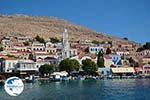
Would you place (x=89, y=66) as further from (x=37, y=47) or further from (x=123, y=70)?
(x=37, y=47)

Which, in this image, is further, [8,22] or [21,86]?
[8,22]

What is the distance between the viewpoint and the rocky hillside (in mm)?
126812

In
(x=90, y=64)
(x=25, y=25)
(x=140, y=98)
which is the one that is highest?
(x=25, y=25)

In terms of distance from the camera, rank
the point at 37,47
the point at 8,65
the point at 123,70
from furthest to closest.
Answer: the point at 37,47 < the point at 123,70 < the point at 8,65

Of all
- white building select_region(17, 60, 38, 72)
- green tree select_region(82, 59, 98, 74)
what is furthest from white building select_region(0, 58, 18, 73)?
green tree select_region(82, 59, 98, 74)

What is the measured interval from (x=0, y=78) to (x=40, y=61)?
13512mm

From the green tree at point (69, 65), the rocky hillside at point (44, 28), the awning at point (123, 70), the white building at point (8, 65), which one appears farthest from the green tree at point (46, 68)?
the rocky hillside at point (44, 28)

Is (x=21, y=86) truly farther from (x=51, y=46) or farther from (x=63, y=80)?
(x=51, y=46)

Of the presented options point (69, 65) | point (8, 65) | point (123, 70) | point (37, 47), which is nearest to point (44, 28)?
point (37, 47)

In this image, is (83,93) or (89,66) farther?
(89,66)

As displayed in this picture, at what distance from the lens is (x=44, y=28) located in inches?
5536

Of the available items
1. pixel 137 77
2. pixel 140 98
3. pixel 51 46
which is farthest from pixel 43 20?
pixel 140 98

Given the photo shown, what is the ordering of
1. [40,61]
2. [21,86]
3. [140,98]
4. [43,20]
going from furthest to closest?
1. [43,20]
2. [40,61]
3. [140,98]
4. [21,86]

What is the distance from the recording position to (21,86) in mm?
11164
